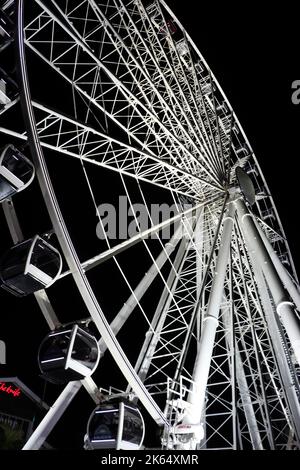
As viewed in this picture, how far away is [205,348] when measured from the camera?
802 cm

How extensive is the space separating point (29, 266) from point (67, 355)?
133 centimetres

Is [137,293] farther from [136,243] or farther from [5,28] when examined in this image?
[5,28]

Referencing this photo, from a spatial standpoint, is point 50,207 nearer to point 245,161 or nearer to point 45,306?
point 45,306

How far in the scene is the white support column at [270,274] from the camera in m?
8.88

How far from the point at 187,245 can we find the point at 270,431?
217 inches

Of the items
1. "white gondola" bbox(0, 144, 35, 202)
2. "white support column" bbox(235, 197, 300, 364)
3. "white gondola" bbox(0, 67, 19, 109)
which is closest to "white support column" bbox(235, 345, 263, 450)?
"white support column" bbox(235, 197, 300, 364)

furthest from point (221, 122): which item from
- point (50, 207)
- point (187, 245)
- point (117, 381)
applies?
point (117, 381)

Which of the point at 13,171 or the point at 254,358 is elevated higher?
the point at 13,171

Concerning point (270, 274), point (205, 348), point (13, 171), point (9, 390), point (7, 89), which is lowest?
point (9, 390)

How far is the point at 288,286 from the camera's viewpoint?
37.0 feet

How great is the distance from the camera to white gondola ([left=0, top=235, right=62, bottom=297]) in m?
6.19

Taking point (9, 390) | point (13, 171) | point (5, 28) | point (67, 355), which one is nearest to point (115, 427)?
point (67, 355)

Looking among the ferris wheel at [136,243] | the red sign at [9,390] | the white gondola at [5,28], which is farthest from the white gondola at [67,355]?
the red sign at [9,390]

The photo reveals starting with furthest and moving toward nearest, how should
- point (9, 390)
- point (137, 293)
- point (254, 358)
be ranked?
1. point (9, 390)
2. point (254, 358)
3. point (137, 293)
